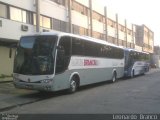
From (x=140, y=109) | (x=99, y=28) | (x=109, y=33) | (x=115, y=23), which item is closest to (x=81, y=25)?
(x=99, y=28)

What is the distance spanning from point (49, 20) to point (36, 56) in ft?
62.4

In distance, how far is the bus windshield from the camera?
17469 millimetres

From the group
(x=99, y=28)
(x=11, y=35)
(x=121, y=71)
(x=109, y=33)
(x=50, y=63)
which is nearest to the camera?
(x=50, y=63)

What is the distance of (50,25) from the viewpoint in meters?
36.5

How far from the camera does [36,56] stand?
57.7 ft

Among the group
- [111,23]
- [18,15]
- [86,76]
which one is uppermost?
[111,23]

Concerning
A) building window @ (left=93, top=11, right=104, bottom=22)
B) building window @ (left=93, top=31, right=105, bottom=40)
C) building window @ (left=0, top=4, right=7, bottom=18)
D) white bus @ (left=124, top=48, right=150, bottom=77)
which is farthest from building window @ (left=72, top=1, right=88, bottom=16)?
building window @ (left=0, top=4, right=7, bottom=18)

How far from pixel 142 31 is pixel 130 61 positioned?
57252 mm

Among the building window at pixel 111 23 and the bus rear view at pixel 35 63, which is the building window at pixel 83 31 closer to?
the building window at pixel 111 23

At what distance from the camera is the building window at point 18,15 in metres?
30.0

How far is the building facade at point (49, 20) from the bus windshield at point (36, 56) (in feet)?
2.71

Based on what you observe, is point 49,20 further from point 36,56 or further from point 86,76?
point 36,56

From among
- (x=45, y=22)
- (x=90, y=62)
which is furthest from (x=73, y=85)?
(x=45, y=22)

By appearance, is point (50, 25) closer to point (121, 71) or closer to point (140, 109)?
point (121, 71)
